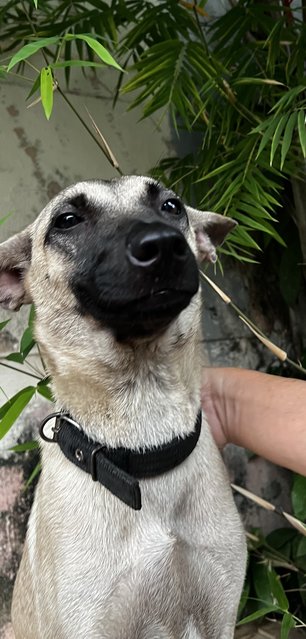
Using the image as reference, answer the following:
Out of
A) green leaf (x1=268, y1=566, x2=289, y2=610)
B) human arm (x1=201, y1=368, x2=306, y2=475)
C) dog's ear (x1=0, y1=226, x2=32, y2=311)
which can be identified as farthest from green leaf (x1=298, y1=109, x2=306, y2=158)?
green leaf (x1=268, y1=566, x2=289, y2=610)

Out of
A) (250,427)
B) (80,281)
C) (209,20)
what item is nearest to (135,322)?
(80,281)

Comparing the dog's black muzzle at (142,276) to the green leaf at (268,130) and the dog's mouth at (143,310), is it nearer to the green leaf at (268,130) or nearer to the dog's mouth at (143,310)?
the dog's mouth at (143,310)

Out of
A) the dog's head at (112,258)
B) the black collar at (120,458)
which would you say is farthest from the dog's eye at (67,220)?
the black collar at (120,458)

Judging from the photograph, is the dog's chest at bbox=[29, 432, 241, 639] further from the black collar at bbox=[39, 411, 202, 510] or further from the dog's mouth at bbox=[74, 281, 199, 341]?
the dog's mouth at bbox=[74, 281, 199, 341]

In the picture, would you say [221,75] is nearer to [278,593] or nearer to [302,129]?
[302,129]

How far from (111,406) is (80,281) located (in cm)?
25

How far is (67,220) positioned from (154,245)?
37cm

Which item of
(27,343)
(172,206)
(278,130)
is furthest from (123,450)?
(278,130)

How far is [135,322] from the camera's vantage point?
3.43 feet

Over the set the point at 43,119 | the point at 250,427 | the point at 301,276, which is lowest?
the point at 301,276

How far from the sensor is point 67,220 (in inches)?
49.0

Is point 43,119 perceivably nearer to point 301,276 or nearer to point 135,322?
point 301,276

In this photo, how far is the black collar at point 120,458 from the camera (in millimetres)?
1083

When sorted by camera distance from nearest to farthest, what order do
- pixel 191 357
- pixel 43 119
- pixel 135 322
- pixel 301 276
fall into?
pixel 135 322 → pixel 191 357 → pixel 43 119 → pixel 301 276
